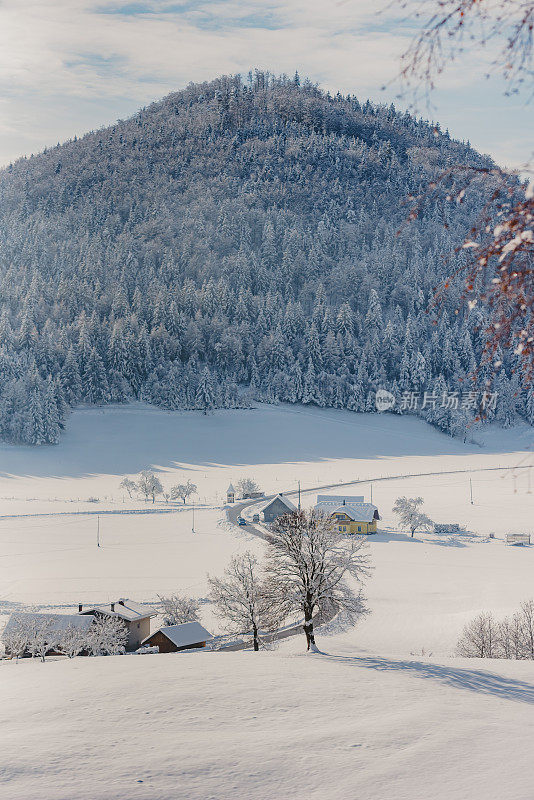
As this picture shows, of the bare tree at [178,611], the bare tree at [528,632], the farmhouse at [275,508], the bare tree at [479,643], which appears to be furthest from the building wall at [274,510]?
the bare tree at [479,643]

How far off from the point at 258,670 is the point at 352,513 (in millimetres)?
49328

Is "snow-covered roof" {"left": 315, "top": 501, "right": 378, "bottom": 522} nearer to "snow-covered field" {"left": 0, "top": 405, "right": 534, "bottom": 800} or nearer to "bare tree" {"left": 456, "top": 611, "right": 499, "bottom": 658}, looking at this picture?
"snow-covered field" {"left": 0, "top": 405, "right": 534, "bottom": 800}

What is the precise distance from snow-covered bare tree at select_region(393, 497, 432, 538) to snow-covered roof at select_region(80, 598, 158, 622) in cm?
3273

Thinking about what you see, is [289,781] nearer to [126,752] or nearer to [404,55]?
[126,752]

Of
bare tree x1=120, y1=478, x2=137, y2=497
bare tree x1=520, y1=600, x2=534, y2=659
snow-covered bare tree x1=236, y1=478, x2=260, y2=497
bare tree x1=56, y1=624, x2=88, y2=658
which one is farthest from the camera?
snow-covered bare tree x1=236, y1=478, x2=260, y2=497

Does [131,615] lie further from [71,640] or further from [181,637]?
[71,640]

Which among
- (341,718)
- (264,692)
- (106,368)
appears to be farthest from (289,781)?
(106,368)

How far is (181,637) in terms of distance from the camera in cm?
3038

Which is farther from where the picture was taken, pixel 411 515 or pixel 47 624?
pixel 411 515

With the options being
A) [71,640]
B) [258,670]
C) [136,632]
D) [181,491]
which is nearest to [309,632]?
[258,670]

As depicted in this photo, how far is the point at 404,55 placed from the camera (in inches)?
166

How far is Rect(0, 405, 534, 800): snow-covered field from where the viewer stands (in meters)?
7.32

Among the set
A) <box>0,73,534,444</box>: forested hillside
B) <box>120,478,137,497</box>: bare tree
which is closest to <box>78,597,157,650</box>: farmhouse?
<box>120,478,137,497</box>: bare tree

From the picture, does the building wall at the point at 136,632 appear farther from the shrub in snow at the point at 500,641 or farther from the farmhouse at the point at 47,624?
the shrub in snow at the point at 500,641
